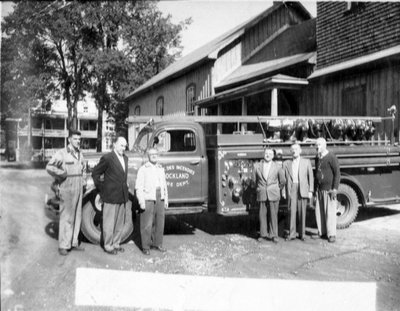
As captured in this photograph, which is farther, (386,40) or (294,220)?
(386,40)

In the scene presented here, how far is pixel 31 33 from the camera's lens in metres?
7.78

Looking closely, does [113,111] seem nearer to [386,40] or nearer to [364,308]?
[386,40]

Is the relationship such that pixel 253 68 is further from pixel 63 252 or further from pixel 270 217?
pixel 63 252

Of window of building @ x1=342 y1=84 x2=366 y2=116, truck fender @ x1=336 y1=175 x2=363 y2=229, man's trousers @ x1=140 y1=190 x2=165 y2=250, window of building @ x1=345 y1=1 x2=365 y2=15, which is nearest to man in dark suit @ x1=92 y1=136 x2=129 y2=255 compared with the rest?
man's trousers @ x1=140 y1=190 x2=165 y2=250

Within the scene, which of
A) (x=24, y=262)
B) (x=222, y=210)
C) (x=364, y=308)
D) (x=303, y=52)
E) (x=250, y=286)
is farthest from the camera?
(x=303, y=52)

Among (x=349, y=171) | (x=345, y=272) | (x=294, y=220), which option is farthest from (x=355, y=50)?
(x=345, y=272)

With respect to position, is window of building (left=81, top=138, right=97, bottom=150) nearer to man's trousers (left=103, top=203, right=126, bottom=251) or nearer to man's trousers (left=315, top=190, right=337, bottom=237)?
man's trousers (left=103, top=203, right=126, bottom=251)

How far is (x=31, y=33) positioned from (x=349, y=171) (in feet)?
22.5

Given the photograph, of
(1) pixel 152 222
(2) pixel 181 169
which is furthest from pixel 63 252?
(2) pixel 181 169

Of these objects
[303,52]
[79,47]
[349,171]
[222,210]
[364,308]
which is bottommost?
[364,308]

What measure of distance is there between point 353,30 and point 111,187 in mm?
9623

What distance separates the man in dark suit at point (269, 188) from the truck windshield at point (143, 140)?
2.00 m

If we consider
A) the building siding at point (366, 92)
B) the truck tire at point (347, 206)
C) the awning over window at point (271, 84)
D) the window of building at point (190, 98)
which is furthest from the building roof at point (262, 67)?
the truck tire at point (347, 206)

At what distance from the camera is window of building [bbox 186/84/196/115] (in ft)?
67.6
